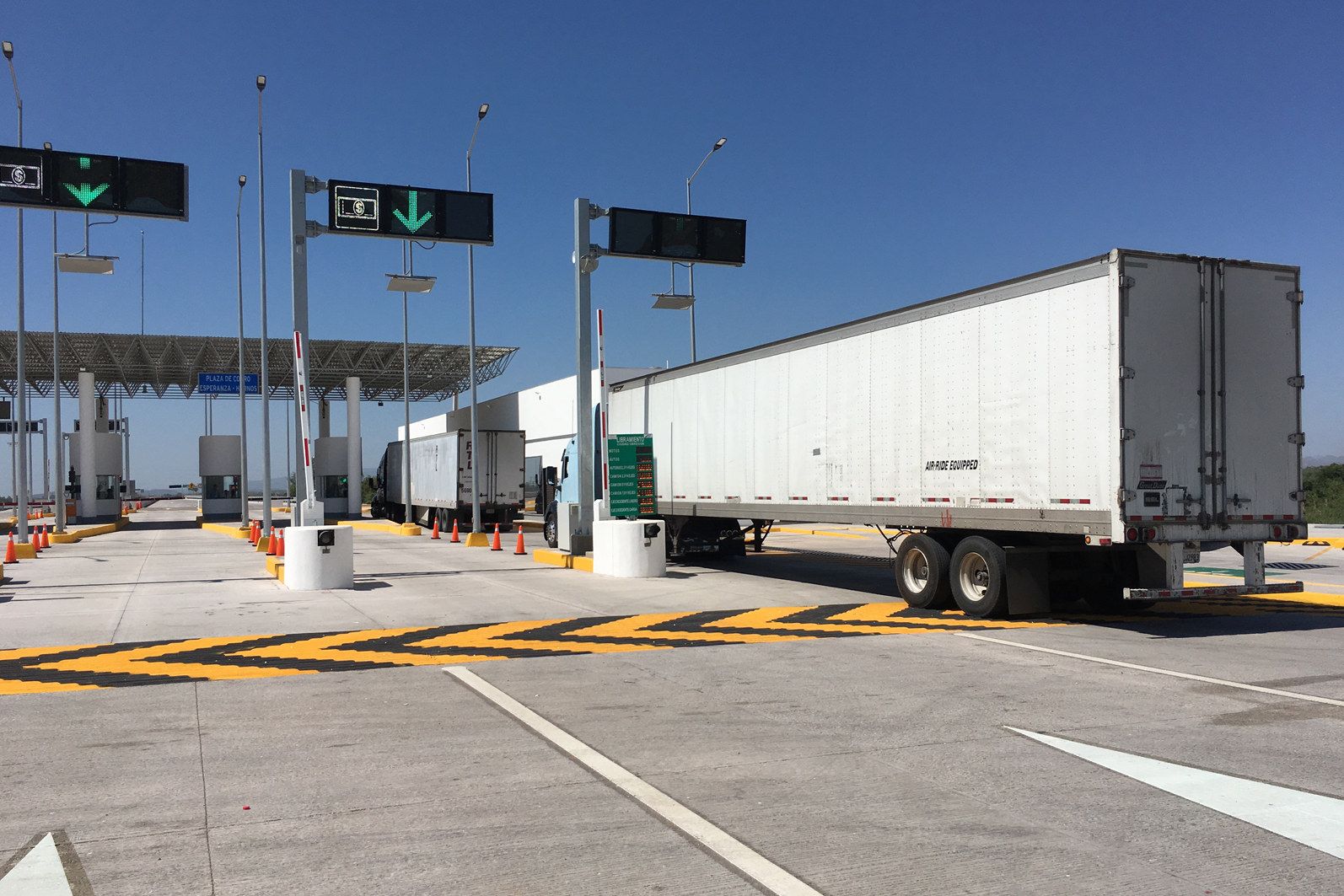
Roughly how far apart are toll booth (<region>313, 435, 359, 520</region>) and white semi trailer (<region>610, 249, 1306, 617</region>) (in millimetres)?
44232

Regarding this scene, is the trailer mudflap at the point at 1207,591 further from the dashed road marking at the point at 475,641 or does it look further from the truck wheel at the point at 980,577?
the truck wheel at the point at 980,577

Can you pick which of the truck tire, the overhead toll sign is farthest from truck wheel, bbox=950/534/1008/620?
the truck tire

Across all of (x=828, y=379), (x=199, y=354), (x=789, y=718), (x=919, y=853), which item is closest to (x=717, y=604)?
(x=828, y=379)

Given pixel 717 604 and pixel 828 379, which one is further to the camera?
pixel 828 379

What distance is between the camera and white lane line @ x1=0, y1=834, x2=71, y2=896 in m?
4.25

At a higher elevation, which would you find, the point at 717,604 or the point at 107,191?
the point at 107,191

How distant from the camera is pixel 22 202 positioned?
16.8 m

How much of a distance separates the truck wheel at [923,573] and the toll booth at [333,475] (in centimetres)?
4404

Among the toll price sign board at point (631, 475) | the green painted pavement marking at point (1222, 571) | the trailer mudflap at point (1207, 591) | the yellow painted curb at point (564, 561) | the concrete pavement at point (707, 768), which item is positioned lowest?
the green painted pavement marking at point (1222, 571)

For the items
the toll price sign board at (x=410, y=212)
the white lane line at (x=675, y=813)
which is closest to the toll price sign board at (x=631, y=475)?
the toll price sign board at (x=410, y=212)

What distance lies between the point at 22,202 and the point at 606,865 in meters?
16.7

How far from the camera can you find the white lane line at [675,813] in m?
4.36

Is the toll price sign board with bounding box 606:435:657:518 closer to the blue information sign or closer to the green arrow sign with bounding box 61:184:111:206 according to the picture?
the green arrow sign with bounding box 61:184:111:206

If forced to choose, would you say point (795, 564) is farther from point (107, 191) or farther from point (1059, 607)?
point (107, 191)
